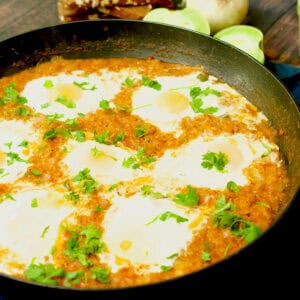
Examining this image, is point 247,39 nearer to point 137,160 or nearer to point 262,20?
point 262,20

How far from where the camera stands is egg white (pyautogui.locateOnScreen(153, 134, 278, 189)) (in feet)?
9.01

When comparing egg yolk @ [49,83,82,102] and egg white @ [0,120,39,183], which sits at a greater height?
egg yolk @ [49,83,82,102]

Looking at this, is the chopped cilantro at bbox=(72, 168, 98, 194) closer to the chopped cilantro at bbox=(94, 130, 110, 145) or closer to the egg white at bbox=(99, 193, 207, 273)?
the egg white at bbox=(99, 193, 207, 273)

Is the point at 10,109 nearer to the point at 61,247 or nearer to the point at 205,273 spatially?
the point at 61,247

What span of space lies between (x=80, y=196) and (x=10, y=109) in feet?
→ 3.33

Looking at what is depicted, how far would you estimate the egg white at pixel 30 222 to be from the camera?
238 cm

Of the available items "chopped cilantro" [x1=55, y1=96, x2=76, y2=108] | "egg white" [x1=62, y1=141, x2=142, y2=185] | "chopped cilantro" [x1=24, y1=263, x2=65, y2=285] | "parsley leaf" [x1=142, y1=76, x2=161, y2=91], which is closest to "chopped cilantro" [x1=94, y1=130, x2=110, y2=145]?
"egg white" [x1=62, y1=141, x2=142, y2=185]

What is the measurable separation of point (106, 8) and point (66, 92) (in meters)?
1.19

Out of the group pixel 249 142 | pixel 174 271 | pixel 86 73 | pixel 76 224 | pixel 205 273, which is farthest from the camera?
pixel 86 73

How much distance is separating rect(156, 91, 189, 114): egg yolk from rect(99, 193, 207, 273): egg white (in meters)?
0.83

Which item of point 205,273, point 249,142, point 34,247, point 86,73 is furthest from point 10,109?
point 205,273

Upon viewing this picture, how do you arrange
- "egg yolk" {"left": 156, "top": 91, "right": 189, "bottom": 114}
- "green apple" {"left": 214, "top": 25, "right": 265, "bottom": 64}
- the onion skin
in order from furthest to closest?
1. the onion skin
2. "green apple" {"left": 214, "top": 25, "right": 265, "bottom": 64}
3. "egg yolk" {"left": 156, "top": 91, "right": 189, "bottom": 114}

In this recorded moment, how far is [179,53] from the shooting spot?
3588 mm

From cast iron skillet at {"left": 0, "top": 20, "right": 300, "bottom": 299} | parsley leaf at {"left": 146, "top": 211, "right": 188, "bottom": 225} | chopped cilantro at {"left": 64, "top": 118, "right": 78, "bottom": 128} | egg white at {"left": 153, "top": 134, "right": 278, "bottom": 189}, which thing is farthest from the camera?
chopped cilantro at {"left": 64, "top": 118, "right": 78, "bottom": 128}
